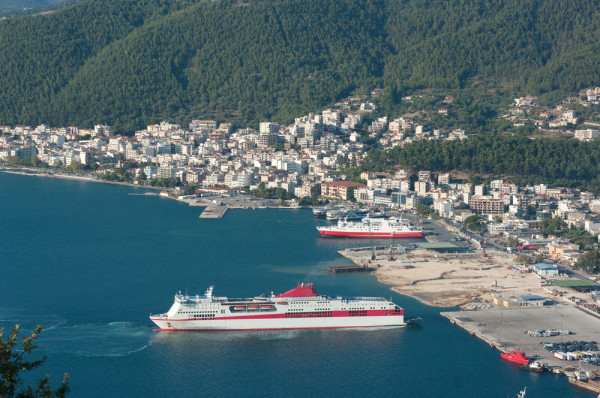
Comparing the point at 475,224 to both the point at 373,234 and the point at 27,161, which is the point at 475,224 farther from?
the point at 27,161

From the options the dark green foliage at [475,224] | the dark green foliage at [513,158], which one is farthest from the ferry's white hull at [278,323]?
Answer: the dark green foliage at [513,158]

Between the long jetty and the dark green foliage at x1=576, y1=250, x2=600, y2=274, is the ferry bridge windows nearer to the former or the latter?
the dark green foliage at x1=576, y1=250, x2=600, y2=274

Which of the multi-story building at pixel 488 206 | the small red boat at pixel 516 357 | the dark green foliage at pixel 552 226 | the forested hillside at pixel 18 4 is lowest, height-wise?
the small red boat at pixel 516 357

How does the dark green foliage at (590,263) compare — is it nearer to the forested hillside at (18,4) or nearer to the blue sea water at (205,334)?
the blue sea water at (205,334)

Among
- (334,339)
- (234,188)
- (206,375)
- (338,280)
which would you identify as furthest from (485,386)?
(234,188)

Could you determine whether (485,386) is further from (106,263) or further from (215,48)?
(215,48)
